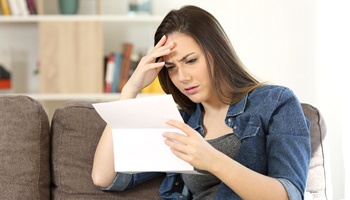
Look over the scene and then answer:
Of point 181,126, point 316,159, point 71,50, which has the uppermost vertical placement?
point 181,126

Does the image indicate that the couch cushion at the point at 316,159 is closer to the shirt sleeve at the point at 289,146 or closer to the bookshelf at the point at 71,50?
the shirt sleeve at the point at 289,146

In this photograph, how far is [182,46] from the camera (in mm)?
1998

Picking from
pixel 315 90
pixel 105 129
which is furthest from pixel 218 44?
pixel 315 90

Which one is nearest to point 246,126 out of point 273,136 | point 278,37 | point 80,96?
point 273,136

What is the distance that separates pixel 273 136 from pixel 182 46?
14.9 inches

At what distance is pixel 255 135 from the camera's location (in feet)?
6.22

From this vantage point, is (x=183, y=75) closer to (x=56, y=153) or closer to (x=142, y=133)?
(x=142, y=133)

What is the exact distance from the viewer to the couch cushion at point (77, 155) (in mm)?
2100

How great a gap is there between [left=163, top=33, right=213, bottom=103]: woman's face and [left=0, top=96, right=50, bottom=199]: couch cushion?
45cm

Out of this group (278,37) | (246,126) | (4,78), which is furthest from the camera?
(4,78)

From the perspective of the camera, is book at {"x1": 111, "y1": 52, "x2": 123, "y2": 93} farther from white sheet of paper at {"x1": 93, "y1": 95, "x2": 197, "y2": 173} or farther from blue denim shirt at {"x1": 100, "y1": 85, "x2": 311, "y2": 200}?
white sheet of paper at {"x1": 93, "y1": 95, "x2": 197, "y2": 173}

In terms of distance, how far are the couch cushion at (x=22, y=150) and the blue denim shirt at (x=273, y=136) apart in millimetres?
565

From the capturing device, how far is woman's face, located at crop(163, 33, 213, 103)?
198 centimetres

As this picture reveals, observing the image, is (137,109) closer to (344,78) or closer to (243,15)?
(344,78)
